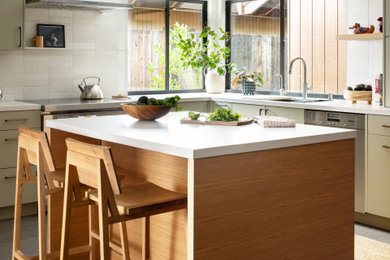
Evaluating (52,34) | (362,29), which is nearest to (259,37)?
(362,29)

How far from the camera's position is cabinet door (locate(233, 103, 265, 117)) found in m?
5.54

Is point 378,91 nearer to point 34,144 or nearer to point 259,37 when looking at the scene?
point 259,37

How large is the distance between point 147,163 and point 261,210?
0.90 m

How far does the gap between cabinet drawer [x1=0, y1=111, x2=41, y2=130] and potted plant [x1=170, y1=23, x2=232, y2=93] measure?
2.24m

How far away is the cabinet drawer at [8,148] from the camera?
470 centimetres

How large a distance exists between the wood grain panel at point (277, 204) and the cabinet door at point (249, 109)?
8.49 feet

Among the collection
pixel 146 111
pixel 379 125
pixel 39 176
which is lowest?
pixel 39 176

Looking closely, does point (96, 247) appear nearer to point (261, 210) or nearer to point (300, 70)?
point (261, 210)

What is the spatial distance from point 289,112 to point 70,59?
2383mm

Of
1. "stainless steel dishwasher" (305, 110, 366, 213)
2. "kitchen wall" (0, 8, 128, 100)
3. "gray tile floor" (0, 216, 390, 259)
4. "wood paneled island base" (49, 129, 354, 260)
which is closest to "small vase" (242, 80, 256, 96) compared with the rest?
"kitchen wall" (0, 8, 128, 100)

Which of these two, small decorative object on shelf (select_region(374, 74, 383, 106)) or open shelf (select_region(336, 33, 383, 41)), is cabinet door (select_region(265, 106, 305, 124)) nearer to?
small decorative object on shelf (select_region(374, 74, 383, 106))

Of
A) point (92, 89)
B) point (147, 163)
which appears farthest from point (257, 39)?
point (147, 163)

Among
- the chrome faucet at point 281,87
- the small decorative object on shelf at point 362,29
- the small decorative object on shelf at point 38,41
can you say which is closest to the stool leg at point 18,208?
the small decorative object on shelf at point 38,41

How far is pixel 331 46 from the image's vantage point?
7.06 meters
